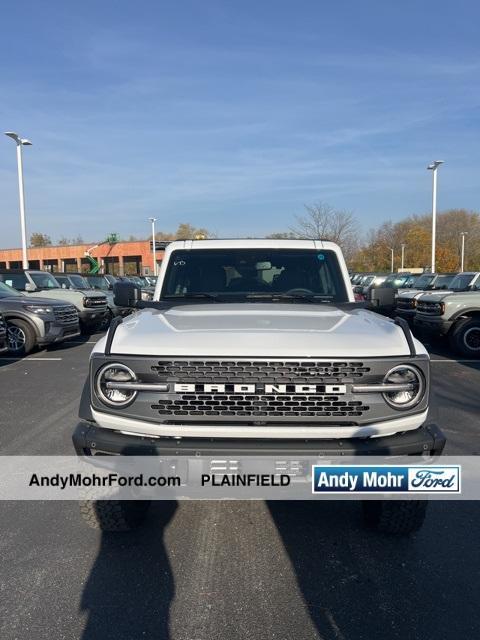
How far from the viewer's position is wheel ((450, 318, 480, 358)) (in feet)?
34.2

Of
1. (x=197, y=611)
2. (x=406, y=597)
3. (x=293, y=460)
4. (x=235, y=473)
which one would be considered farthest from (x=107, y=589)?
(x=406, y=597)

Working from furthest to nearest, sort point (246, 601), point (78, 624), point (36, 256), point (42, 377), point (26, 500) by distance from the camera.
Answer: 1. point (36, 256)
2. point (42, 377)
3. point (26, 500)
4. point (246, 601)
5. point (78, 624)

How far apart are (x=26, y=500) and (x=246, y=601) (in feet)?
6.71

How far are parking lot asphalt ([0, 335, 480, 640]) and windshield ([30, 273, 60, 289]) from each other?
11.9 meters

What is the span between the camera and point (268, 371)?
8.79 feet

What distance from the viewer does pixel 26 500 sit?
3891 mm

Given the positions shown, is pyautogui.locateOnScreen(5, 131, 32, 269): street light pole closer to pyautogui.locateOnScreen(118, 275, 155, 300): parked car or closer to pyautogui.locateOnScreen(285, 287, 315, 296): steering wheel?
pyautogui.locateOnScreen(118, 275, 155, 300): parked car

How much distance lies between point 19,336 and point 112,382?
859cm

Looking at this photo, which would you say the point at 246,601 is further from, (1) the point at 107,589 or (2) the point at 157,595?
(1) the point at 107,589

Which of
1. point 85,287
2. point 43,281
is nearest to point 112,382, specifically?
point 43,281

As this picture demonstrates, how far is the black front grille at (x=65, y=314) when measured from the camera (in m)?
10.8

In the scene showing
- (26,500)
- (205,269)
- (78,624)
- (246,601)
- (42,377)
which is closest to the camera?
(78,624)

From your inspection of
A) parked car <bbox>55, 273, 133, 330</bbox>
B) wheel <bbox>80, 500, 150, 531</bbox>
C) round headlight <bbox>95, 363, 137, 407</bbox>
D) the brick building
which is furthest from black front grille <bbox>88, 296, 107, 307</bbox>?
the brick building

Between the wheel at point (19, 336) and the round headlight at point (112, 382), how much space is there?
8342mm
